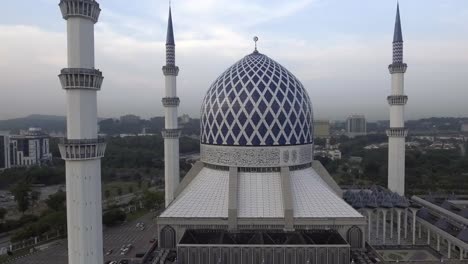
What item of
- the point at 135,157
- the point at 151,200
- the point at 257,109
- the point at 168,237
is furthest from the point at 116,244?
the point at 135,157

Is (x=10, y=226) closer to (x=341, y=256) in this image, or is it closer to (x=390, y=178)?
(x=341, y=256)

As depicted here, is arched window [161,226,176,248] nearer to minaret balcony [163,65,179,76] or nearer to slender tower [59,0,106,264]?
slender tower [59,0,106,264]

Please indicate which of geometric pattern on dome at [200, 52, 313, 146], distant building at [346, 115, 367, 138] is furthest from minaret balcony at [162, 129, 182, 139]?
distant building at [346, 115, 367, 138]

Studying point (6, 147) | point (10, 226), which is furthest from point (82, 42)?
point (6, 147)

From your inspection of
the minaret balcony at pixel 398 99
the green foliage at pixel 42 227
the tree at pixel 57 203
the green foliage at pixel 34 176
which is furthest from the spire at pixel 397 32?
the green foliage at pixel 34 176

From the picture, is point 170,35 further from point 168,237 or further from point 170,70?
point 168,237
